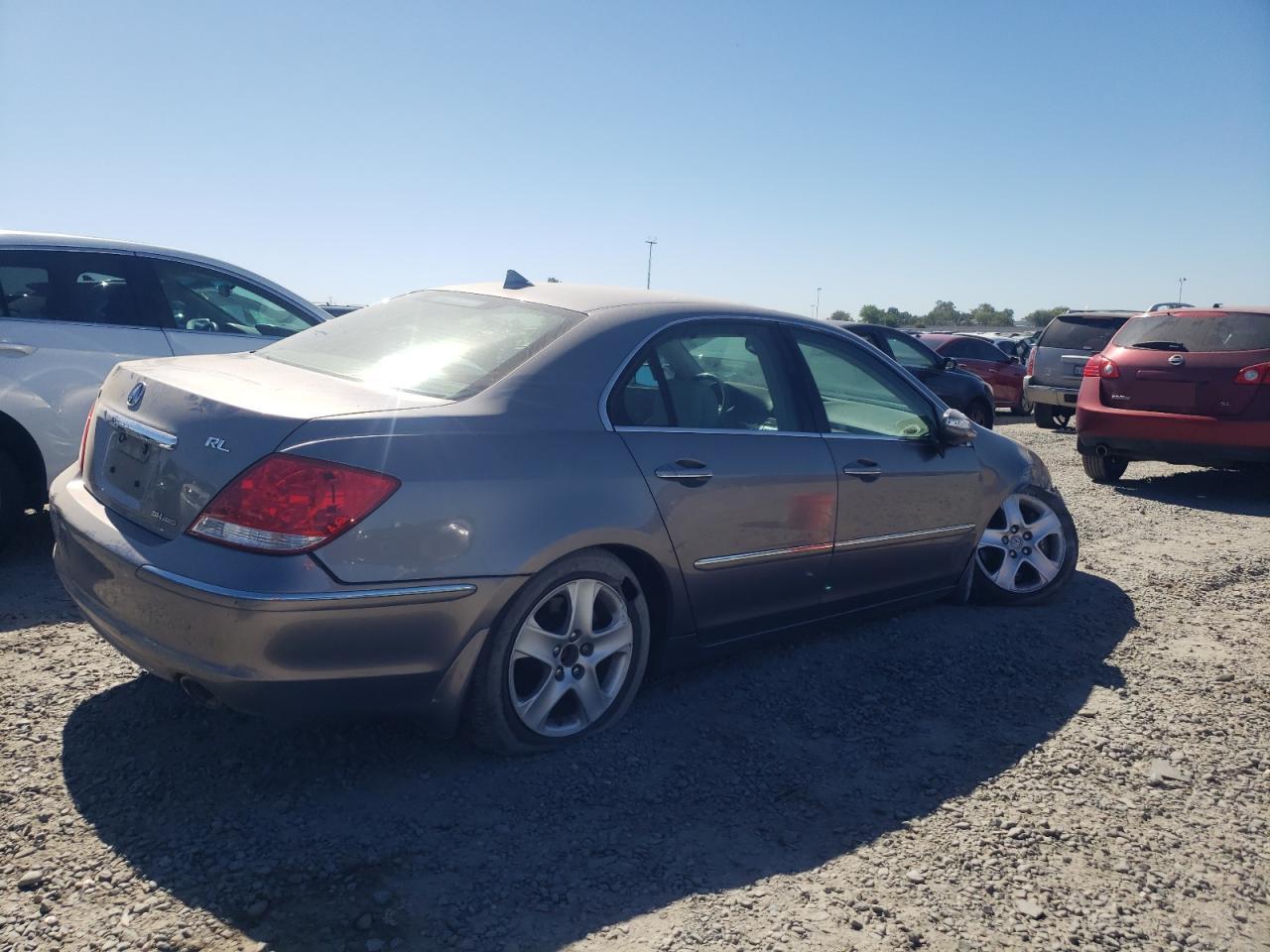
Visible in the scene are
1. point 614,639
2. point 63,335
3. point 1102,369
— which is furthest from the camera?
point 1102,369

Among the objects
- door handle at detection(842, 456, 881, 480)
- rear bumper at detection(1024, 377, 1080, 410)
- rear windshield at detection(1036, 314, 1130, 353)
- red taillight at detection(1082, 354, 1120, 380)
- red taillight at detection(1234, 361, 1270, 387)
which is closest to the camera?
door handle at detection(842, 456, 881, 480)

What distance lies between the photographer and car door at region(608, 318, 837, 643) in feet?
11.8

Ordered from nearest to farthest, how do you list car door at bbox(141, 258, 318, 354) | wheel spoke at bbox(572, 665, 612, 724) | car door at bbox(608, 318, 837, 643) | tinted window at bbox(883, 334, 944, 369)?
wheel spoke at bbox(572, 665, 612, 724)
car door at bbox(608, 318, 837, 643)
car door at bbox(141, 258, 318, 354)
tinted window at bbox(883, 334, 944, 369)

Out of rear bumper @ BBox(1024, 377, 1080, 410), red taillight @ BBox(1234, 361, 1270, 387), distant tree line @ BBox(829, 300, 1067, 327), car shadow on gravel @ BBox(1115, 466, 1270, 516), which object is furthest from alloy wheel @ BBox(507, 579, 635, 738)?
distant tree line @ BBox(829, 300, 1067, 327)

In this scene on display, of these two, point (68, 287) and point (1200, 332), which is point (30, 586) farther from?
point (1200, 332)

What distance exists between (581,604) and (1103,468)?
7.73 m

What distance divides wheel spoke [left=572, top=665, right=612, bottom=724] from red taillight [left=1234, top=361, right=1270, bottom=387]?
7.03 meters

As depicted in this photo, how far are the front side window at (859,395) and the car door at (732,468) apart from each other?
0.62 feet

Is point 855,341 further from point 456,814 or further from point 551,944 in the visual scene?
point 551,944

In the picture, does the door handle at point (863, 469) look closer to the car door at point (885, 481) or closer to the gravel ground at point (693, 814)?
the car door at point (885, 481)

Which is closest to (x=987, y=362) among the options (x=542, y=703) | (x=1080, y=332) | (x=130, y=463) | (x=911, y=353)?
(x=1080, y=332)

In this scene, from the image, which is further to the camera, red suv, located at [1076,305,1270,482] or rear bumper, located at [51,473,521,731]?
red suv, located at [1076,305,1270,482]

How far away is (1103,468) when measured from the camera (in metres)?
9.55

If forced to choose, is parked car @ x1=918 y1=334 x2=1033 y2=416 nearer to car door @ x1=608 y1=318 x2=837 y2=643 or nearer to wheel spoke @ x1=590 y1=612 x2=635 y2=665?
car door @ x1=608 y1=318 x2=837 y2=643
